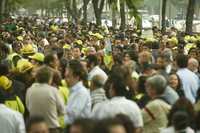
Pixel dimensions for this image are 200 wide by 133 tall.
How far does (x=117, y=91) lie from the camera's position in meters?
8.59

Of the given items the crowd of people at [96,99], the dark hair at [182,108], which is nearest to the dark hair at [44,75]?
the crowd of people at [96,99]

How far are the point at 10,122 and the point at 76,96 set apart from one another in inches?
51.1

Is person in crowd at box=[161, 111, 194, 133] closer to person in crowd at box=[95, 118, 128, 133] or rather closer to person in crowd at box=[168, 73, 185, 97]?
person in crowd at box=[95, 118, 128, 133]

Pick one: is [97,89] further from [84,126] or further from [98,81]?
[84,126]

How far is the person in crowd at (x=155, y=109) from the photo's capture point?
8.88 metres

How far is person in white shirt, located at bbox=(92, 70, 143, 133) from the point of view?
8.36 metres

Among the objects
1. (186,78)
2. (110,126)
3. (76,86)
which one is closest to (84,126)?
(110,126)

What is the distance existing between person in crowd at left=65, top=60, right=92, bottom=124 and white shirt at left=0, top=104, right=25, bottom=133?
104 cm

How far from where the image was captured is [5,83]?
32.7 ft

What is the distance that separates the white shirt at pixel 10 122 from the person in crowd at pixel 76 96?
3.40 ft

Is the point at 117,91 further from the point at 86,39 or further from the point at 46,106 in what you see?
the point at 86,39

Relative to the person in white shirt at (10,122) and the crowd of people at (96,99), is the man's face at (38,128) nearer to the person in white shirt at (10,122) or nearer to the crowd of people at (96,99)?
the crowd of people at (96,99)

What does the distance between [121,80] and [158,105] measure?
602 mm

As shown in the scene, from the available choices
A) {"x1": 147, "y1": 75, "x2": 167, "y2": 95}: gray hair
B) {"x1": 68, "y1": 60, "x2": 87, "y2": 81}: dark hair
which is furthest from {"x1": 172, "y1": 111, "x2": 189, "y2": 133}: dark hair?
{"x1": 68, "y1": 60, "x2": 87, "y2": 81}: dark hair
